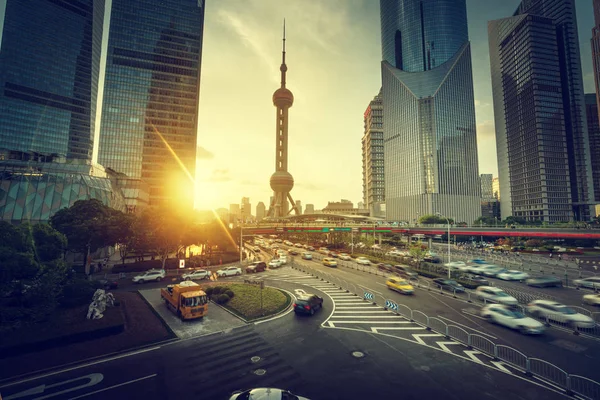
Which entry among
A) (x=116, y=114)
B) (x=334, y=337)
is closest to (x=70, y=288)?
(x=334, y=337)

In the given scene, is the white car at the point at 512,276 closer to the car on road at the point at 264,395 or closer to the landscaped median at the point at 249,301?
the landscaped median at the point at 249,301

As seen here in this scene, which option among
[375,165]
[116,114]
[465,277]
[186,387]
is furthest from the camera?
[375,165]

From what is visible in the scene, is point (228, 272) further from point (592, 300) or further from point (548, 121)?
point (548, 121)

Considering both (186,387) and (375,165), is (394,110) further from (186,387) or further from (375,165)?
(186,387)

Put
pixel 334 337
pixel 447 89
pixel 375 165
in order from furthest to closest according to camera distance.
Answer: pixel 375 165, pixel 447 89, pixel 334 337

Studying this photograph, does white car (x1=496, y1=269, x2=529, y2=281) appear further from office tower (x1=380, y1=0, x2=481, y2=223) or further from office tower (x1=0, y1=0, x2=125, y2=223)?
office tower (x1=380, y1=0, x2=481, y2=223)

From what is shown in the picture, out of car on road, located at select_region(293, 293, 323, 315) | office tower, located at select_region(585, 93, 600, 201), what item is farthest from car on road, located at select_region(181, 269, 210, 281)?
office tower, located at select_region(585, 93, 600, 201)

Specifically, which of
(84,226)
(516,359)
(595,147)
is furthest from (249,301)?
→ (595,147)
